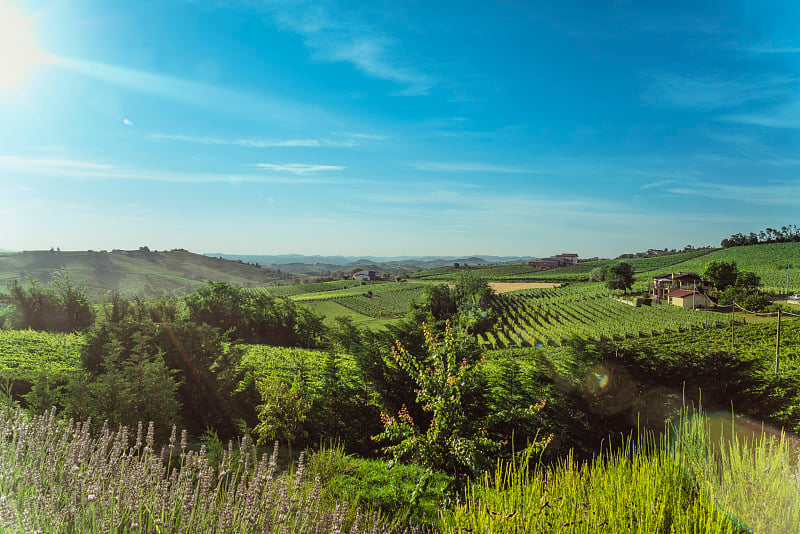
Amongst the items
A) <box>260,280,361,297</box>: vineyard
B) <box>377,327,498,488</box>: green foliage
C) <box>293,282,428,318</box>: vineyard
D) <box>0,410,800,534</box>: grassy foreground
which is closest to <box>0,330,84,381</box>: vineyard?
<box>0,410,800,534</box>: grassy foreground

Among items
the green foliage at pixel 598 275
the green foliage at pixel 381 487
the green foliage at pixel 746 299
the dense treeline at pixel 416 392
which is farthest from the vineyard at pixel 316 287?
the green foliage at pixel 381 487

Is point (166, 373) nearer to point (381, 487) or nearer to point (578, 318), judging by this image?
point (381, 487)

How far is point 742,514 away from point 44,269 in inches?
3596

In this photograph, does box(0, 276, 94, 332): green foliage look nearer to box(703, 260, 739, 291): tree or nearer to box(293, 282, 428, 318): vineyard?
box(293, 282, 428, 318): vineyard

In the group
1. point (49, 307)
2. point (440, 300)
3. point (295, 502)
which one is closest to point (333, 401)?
point (295, 502)

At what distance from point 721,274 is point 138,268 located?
103m

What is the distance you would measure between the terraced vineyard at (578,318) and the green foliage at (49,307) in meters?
23.5

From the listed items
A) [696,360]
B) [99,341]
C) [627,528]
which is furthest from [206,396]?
[696,360]

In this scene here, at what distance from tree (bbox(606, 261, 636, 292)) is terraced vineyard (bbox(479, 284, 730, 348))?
1992 millimetres

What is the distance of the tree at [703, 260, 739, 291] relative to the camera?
41312 mm

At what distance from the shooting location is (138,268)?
91812 mm

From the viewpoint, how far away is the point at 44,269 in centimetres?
6988

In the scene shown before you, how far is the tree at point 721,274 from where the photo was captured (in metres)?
41.3

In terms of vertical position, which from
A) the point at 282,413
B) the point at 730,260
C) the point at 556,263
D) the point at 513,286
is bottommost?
the point at 513,286
